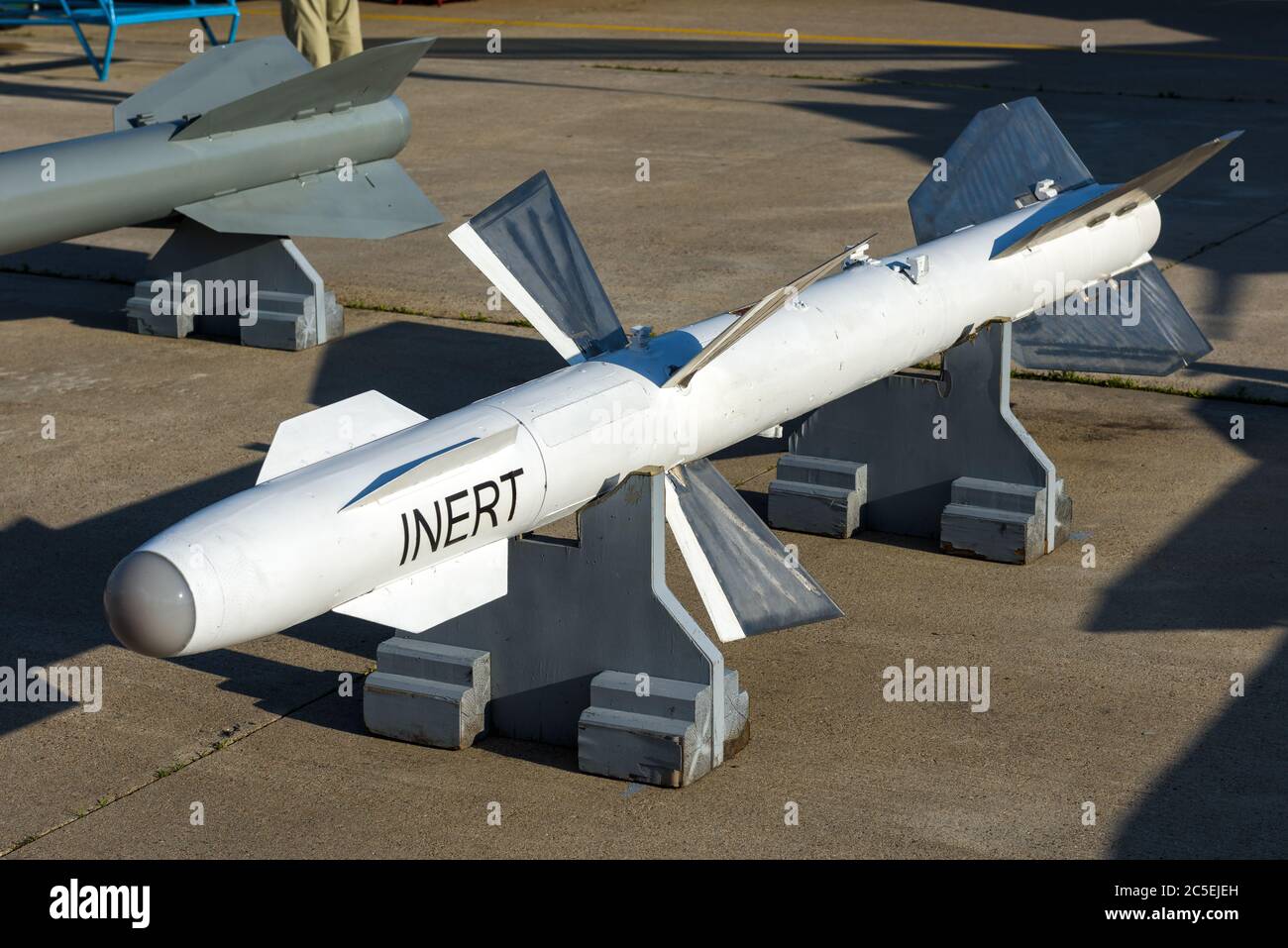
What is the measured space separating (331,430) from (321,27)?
322 inches

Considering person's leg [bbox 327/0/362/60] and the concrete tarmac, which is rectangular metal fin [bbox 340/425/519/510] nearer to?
the concrete tarmac

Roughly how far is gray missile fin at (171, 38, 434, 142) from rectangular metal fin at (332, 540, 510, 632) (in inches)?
156

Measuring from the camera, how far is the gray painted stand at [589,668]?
428 centimetres

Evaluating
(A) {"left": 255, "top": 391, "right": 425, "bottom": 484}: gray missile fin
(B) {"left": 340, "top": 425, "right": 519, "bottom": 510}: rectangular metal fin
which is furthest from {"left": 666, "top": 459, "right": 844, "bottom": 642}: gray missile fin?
(A) {"left": 255, "top": 391, "right": 425, "bottom": 484}: gray missile fin

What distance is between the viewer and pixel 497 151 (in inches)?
495

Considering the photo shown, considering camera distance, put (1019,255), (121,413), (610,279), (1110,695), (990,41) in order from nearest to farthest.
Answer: (1110,695), (1019,255), (121,413), (610,279), (990,41)

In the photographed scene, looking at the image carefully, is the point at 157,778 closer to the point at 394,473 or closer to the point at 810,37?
the point at 394,473

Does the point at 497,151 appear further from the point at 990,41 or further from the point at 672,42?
the point at 990,41

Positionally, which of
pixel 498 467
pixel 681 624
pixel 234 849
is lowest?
pixel 234 849

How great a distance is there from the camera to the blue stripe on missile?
381 centimetres

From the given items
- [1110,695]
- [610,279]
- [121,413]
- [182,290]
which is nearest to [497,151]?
[610,279]

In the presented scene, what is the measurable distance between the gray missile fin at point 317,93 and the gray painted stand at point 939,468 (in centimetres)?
285

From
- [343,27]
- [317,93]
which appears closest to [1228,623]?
[317,93]
